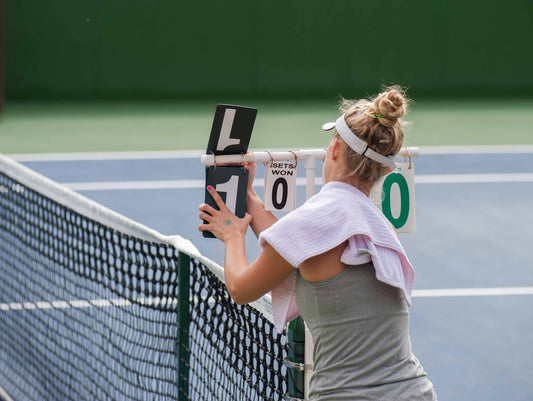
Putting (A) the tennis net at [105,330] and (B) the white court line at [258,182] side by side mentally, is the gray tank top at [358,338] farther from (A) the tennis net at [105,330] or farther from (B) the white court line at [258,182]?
(B) the white court line at [258,182]

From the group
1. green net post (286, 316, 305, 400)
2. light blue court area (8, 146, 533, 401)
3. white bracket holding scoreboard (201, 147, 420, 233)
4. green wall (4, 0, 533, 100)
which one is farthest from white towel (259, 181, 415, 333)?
green wall (4, 0, 533, 100)

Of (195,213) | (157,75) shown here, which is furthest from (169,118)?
(195,213)

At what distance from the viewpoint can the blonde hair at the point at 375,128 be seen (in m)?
2.07

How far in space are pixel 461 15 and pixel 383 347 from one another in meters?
12.8

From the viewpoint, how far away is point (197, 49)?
45.2 feet

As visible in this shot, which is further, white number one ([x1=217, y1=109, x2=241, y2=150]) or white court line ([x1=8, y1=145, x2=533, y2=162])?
white court line ([x1=8, y1=145, x2=533, y2=162])

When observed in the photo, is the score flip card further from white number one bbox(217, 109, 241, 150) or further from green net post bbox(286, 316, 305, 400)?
green net post bbox(286, 316, 305, 400)

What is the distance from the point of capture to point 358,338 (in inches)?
80.4

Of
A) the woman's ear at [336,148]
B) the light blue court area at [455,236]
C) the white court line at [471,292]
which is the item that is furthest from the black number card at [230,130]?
the white court line at [471,292]

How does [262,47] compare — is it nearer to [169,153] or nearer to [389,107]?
[169,153]

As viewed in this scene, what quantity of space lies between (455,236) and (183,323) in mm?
4359

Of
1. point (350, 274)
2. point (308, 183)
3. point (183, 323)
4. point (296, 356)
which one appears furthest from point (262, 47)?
point (350, 274)

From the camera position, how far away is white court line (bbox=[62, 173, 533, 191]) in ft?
28.1

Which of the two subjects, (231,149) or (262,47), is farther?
(262,47)
